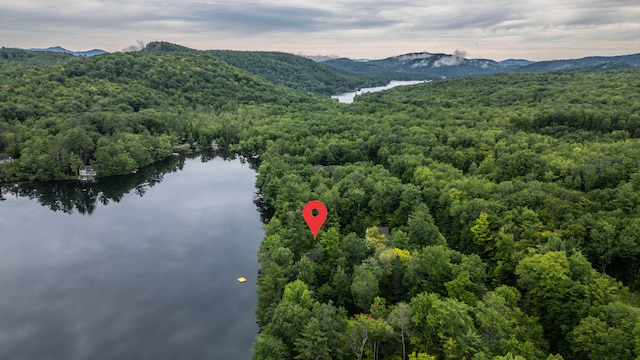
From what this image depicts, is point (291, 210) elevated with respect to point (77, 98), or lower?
lower

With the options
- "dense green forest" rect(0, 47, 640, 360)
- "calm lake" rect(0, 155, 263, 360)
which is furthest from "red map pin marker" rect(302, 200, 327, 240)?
"calm lake" rect(0, 155, 263, 360)

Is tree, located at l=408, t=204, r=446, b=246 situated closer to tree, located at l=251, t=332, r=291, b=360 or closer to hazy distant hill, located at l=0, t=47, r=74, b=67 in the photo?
tree, located at l=251, t=332, r=291, b=360

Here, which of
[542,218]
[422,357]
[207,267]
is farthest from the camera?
[207,267]

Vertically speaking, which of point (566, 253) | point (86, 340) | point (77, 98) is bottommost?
point (86, 340)

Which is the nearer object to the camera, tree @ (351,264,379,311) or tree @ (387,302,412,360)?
tree @ (387,302,412,360)

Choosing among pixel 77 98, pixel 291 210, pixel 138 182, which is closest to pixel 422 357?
pixel 291 210

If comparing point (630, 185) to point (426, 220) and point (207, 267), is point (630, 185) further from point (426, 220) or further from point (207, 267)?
point (207, 267)

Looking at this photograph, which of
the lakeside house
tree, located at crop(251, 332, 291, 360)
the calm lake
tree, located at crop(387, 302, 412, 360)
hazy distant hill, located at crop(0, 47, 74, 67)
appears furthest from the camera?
hazy distant hill, located at crop(0, 47, 74, 67)

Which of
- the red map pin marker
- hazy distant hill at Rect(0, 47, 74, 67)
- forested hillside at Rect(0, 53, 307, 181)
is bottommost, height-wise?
the red map pin marker
